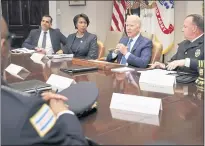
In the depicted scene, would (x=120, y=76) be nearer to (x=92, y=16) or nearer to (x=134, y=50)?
(x=134, y=50)

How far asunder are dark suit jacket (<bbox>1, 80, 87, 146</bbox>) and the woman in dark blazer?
3044 mm

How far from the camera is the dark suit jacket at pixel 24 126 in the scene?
963 mm

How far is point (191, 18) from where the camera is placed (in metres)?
2.82

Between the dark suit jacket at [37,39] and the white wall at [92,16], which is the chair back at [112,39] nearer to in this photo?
the dark suit jacket at [37,39]

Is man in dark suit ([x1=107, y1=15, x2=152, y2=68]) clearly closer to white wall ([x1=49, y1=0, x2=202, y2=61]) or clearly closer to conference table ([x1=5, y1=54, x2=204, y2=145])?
conference table ([x1=5, y1=54, x2=204, y2=145])

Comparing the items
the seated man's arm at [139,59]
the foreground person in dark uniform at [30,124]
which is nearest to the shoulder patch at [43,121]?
the foreground person in dark uniform at [30,124]

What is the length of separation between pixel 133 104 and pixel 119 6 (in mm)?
4919

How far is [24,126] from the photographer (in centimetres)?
97

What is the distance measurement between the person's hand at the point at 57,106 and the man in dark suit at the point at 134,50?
189cm

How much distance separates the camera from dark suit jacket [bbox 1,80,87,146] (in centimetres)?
96

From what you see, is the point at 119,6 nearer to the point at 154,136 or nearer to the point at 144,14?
the point at 144,14

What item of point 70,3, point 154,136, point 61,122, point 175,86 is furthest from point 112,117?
point 70,3

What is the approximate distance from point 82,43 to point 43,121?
3.22 m

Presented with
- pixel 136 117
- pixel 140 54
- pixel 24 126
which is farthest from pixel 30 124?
pixel 140 54
